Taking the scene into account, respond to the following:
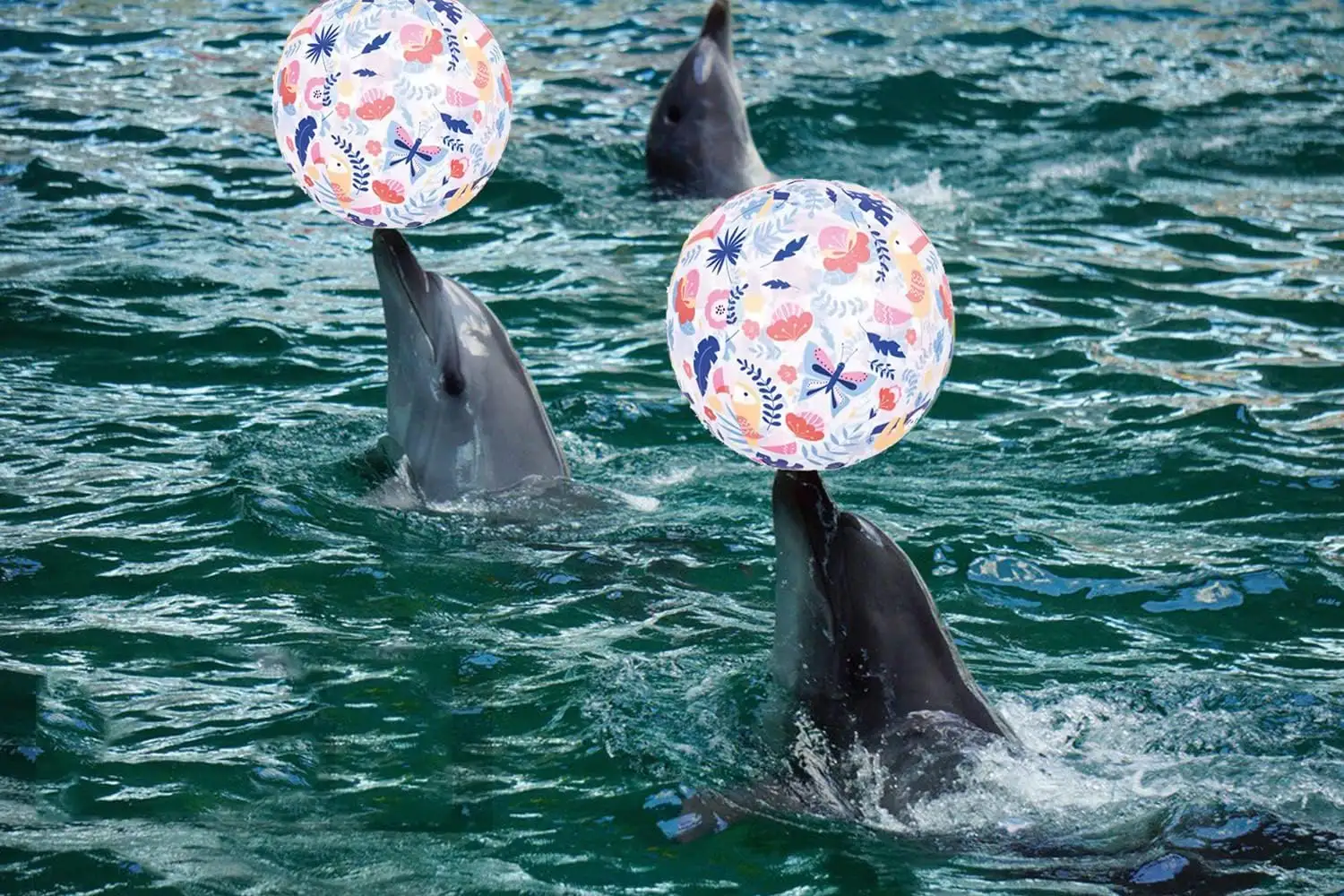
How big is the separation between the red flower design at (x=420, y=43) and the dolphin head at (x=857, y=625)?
1.90m

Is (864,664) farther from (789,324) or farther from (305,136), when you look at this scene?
A: (305,136)

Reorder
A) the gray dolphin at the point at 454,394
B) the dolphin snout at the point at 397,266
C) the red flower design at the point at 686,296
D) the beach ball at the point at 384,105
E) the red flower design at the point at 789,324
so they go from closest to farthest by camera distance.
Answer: the red flower design at the point at 789,324 < the red flower design at the point at 686,296 < the beach ball at the point at 384,105 < the dolphin snout at the point at 397,266 < the gray dolphin at the point at 454,394

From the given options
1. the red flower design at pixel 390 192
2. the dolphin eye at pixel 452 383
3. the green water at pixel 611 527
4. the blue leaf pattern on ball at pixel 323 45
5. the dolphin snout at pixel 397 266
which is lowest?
the green water at pixel 611 527

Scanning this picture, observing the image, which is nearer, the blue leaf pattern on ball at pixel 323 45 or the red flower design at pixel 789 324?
the red flower design at pixel 789 324

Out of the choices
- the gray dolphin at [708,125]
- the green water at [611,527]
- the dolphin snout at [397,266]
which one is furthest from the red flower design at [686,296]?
the gray dolphin at [708,125]

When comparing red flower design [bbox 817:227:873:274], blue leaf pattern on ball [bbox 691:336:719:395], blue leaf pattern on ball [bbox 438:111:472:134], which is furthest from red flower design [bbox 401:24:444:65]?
red flower design [bbox 817:227:873:274]

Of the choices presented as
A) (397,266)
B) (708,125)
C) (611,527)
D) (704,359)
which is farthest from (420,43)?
(708,125)

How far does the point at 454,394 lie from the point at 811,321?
96.9 inches

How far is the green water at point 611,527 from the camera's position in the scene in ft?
13.6

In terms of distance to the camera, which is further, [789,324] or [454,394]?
[454,394]

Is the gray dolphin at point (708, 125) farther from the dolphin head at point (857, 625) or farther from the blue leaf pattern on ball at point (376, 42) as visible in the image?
the dolphin head at point (857, 625)

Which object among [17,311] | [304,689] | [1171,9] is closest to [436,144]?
[304,689]

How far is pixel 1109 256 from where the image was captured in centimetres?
991

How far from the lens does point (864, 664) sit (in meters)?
4.17
